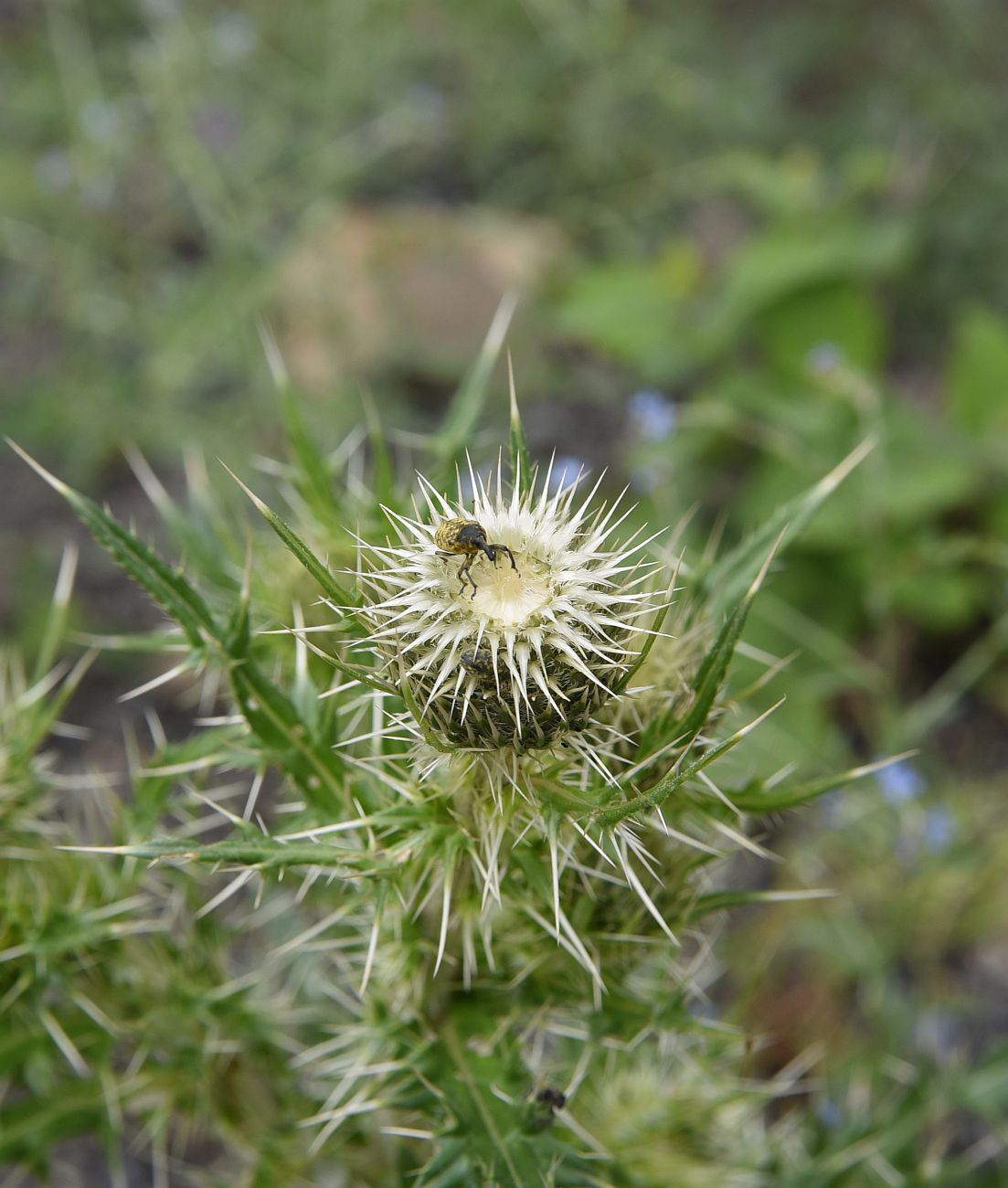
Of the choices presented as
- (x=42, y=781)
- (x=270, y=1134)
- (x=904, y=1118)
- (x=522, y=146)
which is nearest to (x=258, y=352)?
(x=522, y=146)

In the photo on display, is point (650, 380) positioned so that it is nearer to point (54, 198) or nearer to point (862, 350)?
point (862, 350)

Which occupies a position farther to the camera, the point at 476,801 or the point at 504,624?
the point at 476,801

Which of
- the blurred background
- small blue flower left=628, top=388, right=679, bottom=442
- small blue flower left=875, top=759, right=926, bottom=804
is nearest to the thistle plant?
the blurred background

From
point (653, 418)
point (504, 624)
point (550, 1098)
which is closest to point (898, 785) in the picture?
point (653, 418)

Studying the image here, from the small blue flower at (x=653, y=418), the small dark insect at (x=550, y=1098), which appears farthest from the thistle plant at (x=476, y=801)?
the small blue flower at (x=653, y=418)

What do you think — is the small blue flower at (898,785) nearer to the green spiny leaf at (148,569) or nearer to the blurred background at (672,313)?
the blurred background at (672,313)

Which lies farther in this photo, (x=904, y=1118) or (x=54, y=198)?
(x=54, y=198)

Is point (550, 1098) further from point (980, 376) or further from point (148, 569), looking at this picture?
point (980, 376)
